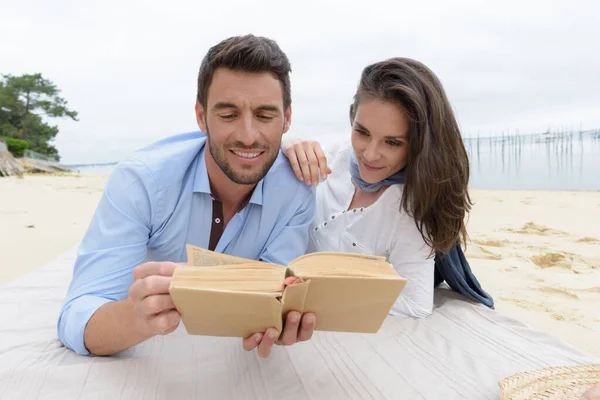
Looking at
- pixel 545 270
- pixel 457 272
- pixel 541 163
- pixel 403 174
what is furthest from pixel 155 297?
pixel 541 163

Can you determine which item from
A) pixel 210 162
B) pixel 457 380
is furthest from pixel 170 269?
pixel 457 380

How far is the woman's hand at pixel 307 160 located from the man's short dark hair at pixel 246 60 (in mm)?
260

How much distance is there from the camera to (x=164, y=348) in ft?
6.93

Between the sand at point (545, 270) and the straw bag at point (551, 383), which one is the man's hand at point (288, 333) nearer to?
the straw bag at point (551, 383)

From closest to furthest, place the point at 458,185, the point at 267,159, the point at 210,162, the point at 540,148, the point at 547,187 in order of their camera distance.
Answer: the point at 267,159 → the point at 210,162 → the point at 458,185 → the point at 547,187 → the point at 540,148

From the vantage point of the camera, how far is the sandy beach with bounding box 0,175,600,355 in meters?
2.98

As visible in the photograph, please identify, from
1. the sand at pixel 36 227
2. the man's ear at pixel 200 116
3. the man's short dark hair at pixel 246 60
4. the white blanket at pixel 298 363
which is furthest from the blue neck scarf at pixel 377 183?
the sand at pixel 36 227

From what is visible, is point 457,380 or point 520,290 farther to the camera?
point 520,290

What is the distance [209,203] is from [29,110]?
33591mm

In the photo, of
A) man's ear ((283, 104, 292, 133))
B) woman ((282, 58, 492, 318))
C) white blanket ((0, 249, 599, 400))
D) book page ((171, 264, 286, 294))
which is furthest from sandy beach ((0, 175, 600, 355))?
book page ((171, 264, 286, 294))

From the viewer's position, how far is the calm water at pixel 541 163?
1675 centimetres

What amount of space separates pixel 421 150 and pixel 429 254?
59 centimetres

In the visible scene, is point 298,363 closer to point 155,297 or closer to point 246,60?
point 155,297

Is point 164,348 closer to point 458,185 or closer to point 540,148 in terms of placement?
point 458,185
